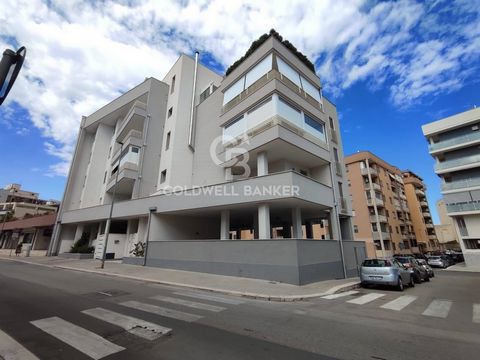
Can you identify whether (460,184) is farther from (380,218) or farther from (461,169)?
(380,218)

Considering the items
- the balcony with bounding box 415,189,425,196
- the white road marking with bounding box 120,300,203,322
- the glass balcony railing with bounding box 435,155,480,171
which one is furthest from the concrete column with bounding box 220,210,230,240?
the balcony with bounding box 415,189,425,196

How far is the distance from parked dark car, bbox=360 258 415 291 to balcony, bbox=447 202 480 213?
25083 millimetres

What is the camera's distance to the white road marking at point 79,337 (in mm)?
3850

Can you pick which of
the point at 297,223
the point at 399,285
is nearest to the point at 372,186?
the point at 297,223

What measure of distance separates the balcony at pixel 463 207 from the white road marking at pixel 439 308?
28371 mm

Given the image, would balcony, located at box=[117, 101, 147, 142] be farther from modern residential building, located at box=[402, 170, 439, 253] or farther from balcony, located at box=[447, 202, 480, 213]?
modern residential building, located at box=[402, 170, 439, 253]

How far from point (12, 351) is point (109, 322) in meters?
1.69

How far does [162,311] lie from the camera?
6.32m

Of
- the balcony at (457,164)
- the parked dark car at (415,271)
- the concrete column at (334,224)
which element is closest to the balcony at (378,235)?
the balcony at (457,164)

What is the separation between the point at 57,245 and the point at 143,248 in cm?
1767

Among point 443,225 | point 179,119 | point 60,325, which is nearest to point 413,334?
point 60,325

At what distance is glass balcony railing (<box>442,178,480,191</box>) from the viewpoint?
29797 mm

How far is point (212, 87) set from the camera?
25.6 m

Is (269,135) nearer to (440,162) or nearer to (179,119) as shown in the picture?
(179,119)
